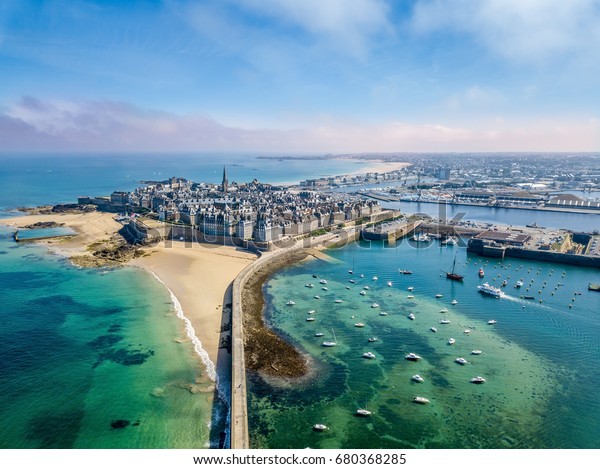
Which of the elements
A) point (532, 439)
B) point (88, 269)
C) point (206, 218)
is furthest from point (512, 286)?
point (88, 269)

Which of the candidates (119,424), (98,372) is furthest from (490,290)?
(98,372)

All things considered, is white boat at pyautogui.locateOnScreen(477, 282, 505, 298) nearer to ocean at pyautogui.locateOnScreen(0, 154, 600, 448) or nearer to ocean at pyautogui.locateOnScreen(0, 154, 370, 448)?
ocean at pyautogui.locateOnScreen(0, 154, 600, 448)

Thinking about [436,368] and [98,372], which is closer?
[98,372]

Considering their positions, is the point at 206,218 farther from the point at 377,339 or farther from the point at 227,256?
the point at 377,339

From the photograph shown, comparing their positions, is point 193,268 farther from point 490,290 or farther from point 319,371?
point 490,290

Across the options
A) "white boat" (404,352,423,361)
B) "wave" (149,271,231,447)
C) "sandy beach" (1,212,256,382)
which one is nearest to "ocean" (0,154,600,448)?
"wave" (149,271,231,447)

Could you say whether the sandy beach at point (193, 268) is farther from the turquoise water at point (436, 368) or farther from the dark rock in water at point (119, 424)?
the dark rock in water at point (119, 424)

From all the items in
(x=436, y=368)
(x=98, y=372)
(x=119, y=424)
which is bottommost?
(x=119, y=424)
